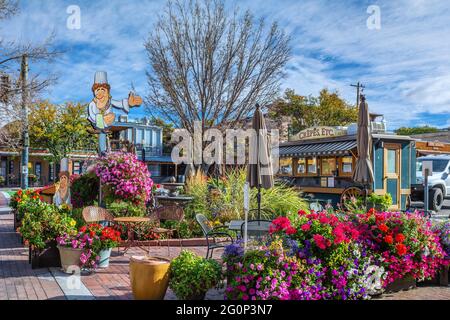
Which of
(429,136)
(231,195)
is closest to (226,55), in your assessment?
(231,195)

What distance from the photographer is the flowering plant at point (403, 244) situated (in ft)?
17.9

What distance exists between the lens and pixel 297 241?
496cm

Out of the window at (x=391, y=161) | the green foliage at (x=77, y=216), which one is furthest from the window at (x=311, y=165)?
the green foliage at (x=77, y=216)

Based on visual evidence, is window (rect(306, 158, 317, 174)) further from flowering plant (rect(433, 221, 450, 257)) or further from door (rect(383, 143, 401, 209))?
flowering plant (rect(433, 221, 450, 257))

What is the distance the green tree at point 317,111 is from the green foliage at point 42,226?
27.5 m

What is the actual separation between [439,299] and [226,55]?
12197mm

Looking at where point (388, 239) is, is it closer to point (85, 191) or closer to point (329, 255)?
point (329, 255)

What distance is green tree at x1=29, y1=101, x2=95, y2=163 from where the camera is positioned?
3250 centimetres

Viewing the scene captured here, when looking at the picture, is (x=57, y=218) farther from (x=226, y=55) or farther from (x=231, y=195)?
(x=226, y=55)

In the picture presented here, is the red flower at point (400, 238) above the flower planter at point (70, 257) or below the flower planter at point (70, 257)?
above

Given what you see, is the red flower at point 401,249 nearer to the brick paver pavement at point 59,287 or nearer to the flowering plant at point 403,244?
the flowering plant at point 403,244

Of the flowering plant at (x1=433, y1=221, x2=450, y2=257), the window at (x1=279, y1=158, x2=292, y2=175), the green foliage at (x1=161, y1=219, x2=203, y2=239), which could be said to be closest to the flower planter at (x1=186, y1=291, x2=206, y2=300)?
the flowering plant at (x1=433, y1=221, x2=450, y2=257)

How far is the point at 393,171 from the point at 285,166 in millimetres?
5245

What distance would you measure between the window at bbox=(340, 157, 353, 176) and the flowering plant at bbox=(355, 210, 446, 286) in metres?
9.03
